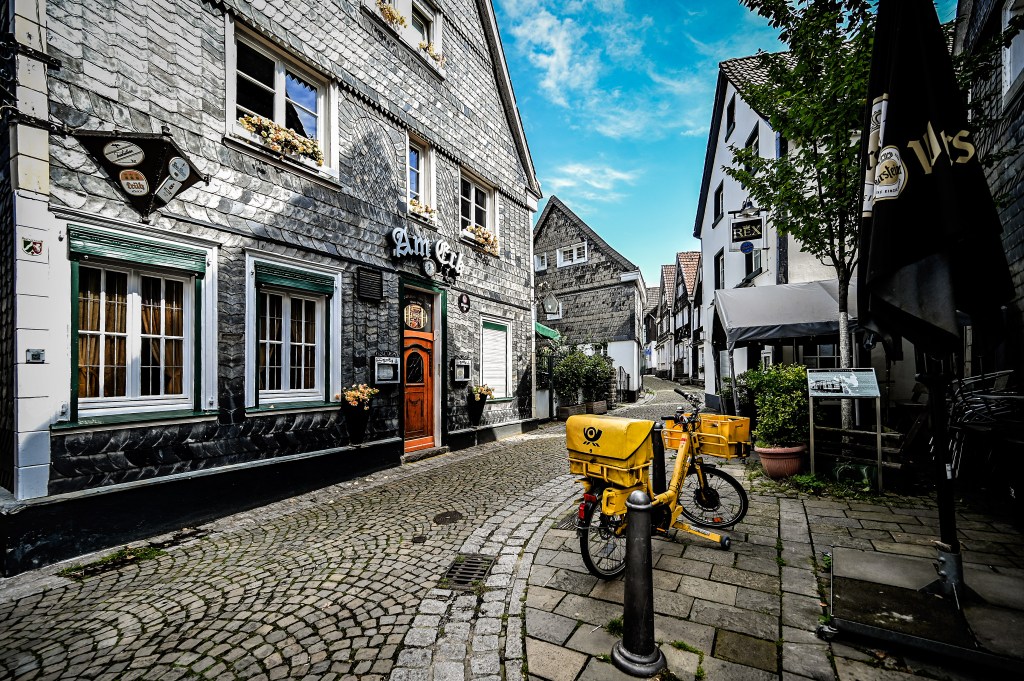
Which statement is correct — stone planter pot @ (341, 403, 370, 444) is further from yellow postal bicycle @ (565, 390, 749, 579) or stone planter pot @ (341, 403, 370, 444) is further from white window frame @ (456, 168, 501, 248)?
white window frame @ (456, 168, 501, 248)

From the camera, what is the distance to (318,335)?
6.81 metres

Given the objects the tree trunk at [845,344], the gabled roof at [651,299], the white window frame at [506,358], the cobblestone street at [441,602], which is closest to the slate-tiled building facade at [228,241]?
the white window frame at [506,358]

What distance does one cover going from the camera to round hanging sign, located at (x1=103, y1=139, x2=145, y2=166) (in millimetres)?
4434

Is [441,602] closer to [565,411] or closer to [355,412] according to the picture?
[355,412]

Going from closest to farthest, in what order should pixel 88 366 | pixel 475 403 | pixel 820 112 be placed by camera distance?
pixel 88 366, pixel 820 112, pixel 475 403

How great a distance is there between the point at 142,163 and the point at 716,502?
6.79 m

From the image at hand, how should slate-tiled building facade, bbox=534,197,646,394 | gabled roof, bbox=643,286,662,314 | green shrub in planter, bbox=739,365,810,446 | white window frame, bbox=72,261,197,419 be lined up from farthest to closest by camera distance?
gabled roof, bbox=643,286,662,314
slate-tiled building facade, bbox=534,197,646,394
green shrub in planter, bbox=739,365,810,446
white window frame, bbox=72,261,197,419

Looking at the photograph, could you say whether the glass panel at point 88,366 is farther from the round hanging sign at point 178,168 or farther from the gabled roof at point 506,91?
the gabled roof at point 506,91

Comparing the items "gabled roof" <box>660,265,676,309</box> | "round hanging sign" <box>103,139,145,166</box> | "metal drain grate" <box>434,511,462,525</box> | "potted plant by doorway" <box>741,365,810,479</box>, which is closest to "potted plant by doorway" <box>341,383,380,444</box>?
"metal drain grate" <box>434,511,462,525</box>

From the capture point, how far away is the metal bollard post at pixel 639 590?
7.75ft

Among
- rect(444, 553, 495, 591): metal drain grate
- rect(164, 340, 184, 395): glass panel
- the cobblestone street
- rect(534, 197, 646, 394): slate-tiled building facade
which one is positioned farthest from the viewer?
rect(534, 197, 646, 394): slate-tiled building facade

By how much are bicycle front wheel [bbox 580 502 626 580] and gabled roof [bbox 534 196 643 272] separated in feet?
60.9

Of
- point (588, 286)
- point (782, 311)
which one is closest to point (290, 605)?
point (782, 311)

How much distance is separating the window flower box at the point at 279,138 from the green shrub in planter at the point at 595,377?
10305mm
